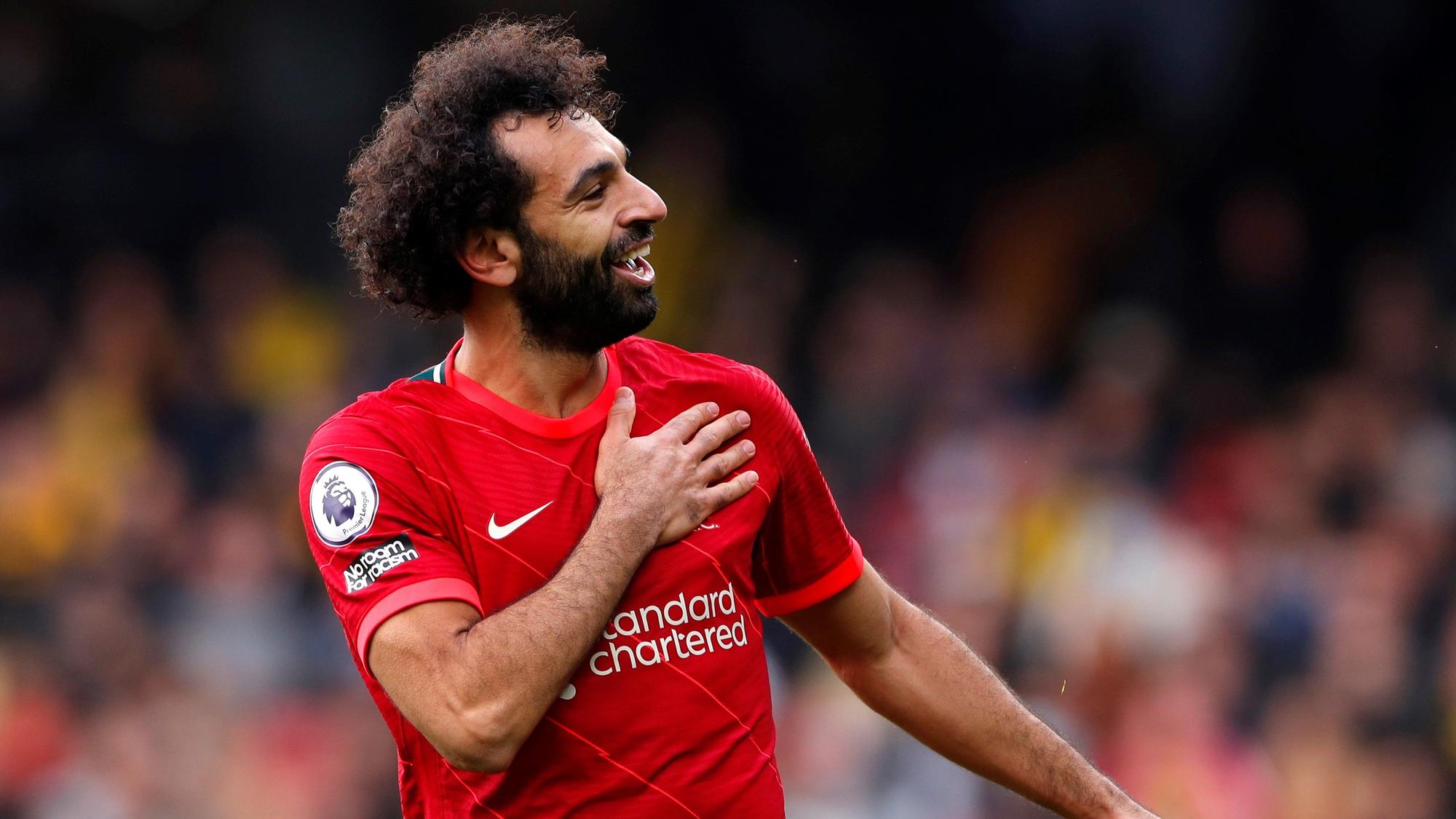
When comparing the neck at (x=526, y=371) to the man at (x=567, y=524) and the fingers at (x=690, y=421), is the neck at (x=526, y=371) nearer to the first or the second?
the man at (x=567, y=524)

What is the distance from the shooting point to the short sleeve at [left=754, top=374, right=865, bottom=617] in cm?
331

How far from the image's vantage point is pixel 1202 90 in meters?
9.32

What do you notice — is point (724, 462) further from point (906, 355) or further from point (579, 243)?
point (906, 355)

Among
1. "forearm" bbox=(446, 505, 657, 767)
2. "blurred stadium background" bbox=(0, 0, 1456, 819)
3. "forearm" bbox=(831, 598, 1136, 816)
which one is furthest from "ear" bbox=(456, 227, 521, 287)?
"blurred stadium background" bbox=(0, 0, 1456, 819)

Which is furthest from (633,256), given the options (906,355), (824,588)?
(906,355)

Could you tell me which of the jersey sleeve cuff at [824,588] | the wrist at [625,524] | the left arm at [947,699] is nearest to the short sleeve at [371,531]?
the wrist at [625,524]

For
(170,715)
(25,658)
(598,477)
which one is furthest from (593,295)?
(25,658)

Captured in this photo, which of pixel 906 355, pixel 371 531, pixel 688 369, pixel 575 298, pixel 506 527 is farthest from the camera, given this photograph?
pixel 906 355

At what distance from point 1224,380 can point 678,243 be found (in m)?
3.19

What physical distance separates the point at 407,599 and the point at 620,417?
58 cm

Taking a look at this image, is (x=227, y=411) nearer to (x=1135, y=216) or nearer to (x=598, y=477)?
(x=1135, y=216)

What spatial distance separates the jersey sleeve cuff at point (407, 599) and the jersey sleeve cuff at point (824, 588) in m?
0.75

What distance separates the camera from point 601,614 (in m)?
2.79

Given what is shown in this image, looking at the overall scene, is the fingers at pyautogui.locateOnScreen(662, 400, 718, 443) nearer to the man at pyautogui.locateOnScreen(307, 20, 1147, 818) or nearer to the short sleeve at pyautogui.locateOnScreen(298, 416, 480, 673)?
the man at pyautogui.locateOnScreen(307, 20, 1147, 818)
